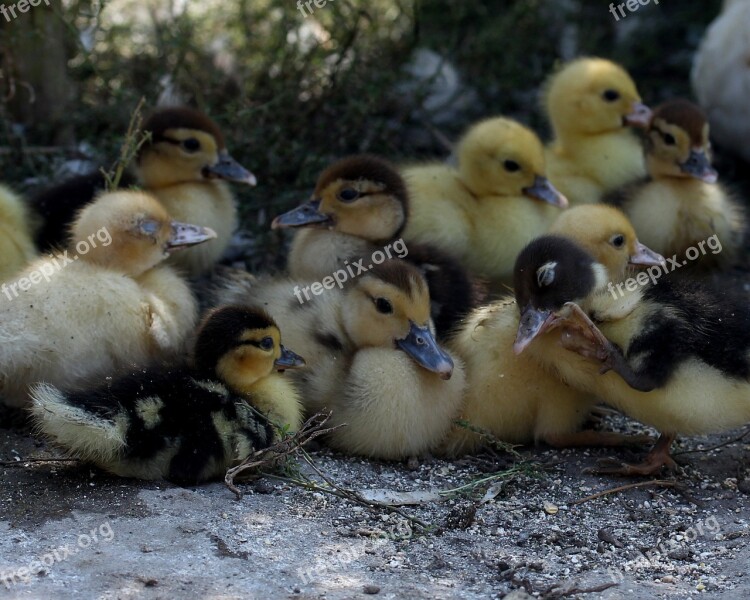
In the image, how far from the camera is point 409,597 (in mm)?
2754

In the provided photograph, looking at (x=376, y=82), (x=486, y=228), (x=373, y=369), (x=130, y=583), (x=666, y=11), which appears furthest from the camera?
(x=666, y=11)

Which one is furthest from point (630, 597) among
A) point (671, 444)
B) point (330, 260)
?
point (330, 260)

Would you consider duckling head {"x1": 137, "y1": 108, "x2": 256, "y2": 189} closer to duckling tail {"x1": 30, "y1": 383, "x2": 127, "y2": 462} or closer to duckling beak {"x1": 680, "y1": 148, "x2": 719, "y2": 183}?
duckling tail {"x1": 30, "y1": 383, "x2": 127, "y2": 462}

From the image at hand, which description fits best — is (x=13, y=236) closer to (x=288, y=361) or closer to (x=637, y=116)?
(x=288, y=361)

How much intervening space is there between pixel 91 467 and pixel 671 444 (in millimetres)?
1871

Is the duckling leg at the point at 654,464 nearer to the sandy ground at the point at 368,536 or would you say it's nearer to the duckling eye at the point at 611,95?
the sandy ground at the point at 368,536

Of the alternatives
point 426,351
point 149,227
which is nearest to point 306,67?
point 149,227

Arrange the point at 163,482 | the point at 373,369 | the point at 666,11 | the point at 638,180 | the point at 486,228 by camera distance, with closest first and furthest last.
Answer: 1. the point at 163,482
2. the point at 373,369
3. the point at 486,228
4. the point at 638,180
5. the point at 666,11

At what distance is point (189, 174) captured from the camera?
4750 mm

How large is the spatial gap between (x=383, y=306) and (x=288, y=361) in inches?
14.4

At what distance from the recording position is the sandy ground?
2.78m

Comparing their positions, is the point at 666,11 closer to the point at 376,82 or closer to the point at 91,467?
the point at 376,82

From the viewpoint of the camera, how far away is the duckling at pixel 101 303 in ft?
11.6

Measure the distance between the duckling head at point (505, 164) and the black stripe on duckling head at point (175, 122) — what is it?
3.55 feet
